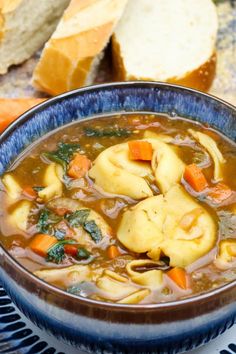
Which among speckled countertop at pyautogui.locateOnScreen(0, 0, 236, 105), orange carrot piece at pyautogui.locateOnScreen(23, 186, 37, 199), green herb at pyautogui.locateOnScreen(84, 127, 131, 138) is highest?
speckled countertop at pyautogui.locateOnScreen(0, 0, 236, 105)

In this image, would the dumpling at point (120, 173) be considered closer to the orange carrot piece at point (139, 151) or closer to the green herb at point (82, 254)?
the orange carrot piece at point (139, 151)

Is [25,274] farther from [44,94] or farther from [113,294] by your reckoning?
[44,94]

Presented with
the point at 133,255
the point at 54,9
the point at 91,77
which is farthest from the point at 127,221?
the point at 54,9

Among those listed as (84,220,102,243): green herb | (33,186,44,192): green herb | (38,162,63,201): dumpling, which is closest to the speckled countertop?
(38,162,63,201): dumpling

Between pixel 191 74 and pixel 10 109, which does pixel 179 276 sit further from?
Result: pixel 191 74

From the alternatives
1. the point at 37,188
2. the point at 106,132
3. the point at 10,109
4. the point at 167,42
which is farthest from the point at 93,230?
the point at 167,42

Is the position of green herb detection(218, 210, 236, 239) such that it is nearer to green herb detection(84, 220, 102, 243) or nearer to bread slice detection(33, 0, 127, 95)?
green herb detection(84, 220, 102, 243)

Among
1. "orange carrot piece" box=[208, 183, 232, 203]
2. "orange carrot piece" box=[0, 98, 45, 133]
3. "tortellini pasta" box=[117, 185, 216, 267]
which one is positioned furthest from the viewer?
"orange carrot piece" box=[0, 98, 45, 133]
